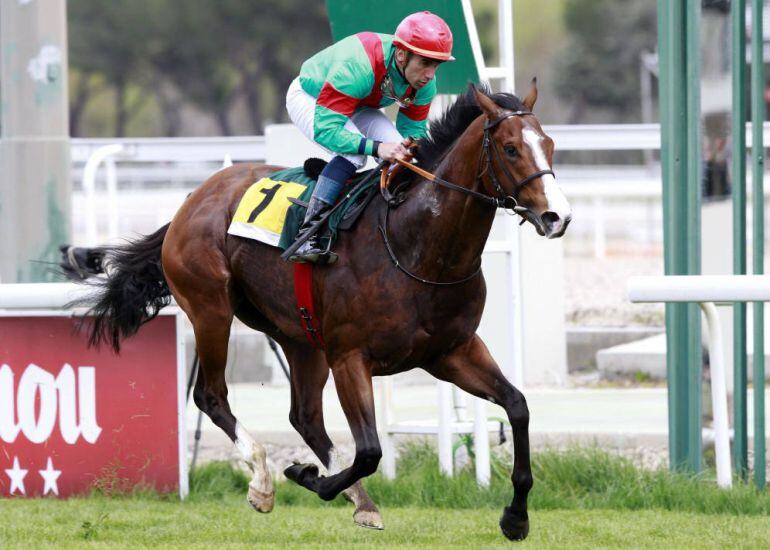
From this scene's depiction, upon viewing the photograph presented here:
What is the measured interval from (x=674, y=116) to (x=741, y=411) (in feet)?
4.55

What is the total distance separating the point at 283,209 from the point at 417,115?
2.15ft

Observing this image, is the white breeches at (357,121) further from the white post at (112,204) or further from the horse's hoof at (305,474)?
the white post at (112,204)

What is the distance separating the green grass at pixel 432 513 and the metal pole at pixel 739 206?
40 centimetres

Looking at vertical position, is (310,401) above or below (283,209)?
below

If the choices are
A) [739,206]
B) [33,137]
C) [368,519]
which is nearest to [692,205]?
[739,206]

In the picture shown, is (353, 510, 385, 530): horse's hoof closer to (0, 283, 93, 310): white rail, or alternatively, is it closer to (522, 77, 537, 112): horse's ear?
(522, 77, 537, 112): horse's ear

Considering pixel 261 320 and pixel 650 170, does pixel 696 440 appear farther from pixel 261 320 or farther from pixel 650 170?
pixel 650 170

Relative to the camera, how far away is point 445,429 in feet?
21.6

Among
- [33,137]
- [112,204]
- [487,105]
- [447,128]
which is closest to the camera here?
[487,105]

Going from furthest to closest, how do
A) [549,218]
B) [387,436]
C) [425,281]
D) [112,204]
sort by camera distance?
[112,204] < [387,436] < [425,281] < [549,218]

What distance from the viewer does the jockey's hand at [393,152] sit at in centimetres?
538

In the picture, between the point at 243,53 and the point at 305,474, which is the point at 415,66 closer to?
the point at 305,474

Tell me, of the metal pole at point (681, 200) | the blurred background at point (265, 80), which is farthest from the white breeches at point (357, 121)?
the blurred background at point (265, 80)

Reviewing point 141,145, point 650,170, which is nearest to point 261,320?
point 141,145
